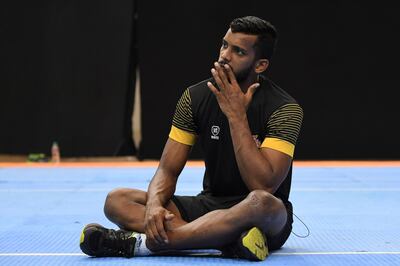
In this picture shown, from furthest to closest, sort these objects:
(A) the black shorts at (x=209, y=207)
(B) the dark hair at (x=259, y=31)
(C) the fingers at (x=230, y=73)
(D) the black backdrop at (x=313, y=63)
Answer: (D) the black backdrop at (x=313, y=63) → (A) the black shorts at (x=209, y=207) → (B) the dark hair at (x=259, y=31) → (C) the fingers at (x=230, y=73)

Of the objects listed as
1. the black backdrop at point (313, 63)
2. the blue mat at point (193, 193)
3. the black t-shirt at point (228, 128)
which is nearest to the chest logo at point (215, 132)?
the black t-shirt at point (228, 128)

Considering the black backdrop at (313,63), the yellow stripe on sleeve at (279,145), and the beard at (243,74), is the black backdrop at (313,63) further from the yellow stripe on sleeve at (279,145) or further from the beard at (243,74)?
the yellow stripe on sleeve at (279,145)

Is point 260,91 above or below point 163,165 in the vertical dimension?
above

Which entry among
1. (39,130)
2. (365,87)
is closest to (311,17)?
(365,87)

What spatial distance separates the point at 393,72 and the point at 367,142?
1.09 m

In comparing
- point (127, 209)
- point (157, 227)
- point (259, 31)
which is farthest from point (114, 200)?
point (259, 31)

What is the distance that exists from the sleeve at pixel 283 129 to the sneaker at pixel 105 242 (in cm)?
79

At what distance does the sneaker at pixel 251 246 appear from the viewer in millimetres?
2850

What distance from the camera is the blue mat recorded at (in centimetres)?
303

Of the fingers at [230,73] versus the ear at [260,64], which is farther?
the ear at [260,64]

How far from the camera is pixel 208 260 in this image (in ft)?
9.68

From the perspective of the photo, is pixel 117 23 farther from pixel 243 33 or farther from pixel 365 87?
pixel 243 33

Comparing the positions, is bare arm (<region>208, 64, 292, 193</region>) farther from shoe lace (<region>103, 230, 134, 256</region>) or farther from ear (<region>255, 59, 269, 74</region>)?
shoe lace (<region>103, 230, 134, 256</region>)

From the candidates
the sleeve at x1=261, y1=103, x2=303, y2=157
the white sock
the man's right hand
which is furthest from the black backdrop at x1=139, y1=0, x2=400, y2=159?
the man's right hand
